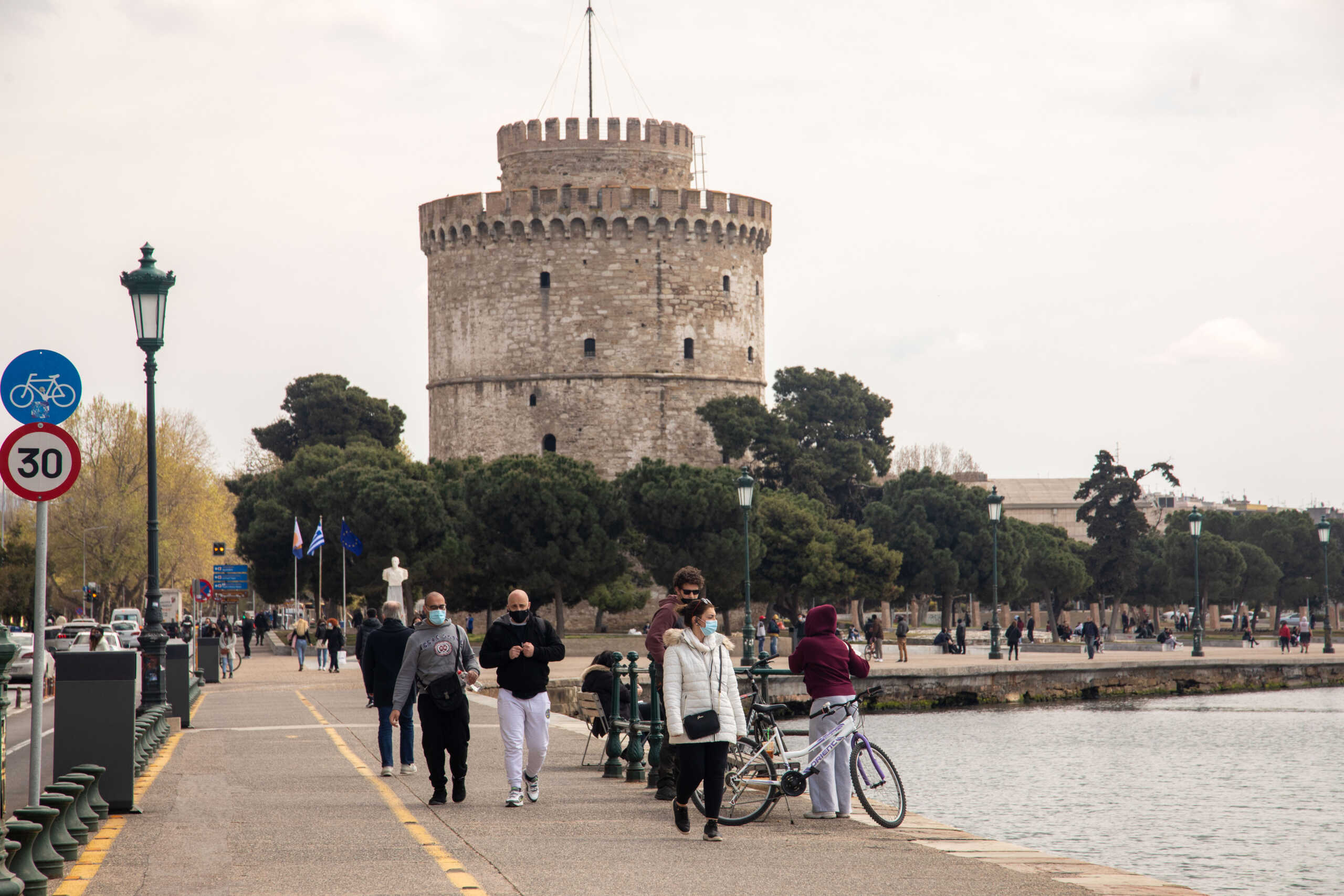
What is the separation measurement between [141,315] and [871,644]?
28.2 m

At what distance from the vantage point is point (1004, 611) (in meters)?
93.8

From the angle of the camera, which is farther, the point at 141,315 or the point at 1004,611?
the point at 1004,611

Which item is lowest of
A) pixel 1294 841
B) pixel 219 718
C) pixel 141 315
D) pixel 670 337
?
pixel 1294 841

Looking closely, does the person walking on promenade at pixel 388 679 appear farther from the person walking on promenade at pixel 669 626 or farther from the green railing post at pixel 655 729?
the person walking on promenade at pixel 669 626

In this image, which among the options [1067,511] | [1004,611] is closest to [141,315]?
[1004,611]

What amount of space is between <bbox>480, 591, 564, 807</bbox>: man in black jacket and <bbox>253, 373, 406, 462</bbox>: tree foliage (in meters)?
56.8

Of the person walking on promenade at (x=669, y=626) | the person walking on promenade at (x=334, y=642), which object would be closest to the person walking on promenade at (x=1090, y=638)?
the person walking on promenade at (x=334, y=642)

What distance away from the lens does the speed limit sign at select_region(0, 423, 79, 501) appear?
8.44m

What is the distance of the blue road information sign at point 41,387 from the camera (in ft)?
28.7

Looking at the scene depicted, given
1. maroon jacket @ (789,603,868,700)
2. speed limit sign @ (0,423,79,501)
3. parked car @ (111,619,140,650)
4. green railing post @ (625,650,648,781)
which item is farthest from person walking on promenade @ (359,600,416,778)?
parked car @ (111,619,140,650)

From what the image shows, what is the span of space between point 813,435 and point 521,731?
53836 mm

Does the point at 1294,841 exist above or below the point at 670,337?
below

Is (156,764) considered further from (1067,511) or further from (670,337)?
(1067,511)

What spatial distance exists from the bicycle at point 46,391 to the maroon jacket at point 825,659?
4.60m
